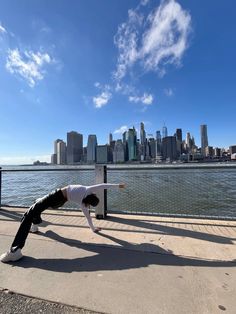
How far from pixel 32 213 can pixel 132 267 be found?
1.88m

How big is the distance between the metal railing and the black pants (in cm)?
215

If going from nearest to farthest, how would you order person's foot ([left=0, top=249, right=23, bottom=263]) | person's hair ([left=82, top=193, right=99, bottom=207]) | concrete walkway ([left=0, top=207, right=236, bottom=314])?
concrete walkway ([left=0, top=207, right=236, bottom=314]), person's foot ([left=0, top=249, right=23, bottom=263]), person's hair ([left=82, top=193, right=99, bottom=207])

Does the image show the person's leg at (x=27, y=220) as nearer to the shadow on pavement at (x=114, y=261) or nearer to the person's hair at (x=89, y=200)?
the shadow on pavement at (x=114, y=261)

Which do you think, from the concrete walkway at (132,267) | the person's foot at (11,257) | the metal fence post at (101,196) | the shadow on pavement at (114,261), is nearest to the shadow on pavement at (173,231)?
the concrete walkway at (132,267)

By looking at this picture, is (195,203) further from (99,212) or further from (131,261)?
(131,261)

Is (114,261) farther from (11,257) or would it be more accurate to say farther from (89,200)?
(11,257)

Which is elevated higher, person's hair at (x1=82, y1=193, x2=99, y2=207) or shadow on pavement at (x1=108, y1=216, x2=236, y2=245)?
person's hair at (x1=82, y1=193, x2=99, y2=207)

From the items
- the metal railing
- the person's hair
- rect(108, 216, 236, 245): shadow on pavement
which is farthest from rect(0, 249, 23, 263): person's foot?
the metal railing

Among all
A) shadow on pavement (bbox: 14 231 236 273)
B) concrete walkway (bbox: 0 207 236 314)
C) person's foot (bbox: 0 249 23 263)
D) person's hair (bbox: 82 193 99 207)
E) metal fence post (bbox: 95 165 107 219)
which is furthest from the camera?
metal fence post (bbox: 95 165 107 219)

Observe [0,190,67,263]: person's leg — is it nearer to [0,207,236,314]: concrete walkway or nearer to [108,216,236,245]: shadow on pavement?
[0,207,236,314]: concrete walkway

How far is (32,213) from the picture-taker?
4.08 m

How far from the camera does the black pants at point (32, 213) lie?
3.72 meters

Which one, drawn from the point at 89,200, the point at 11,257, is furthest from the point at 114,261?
the point at 11,257

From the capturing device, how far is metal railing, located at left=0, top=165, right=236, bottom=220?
23.9 ft
